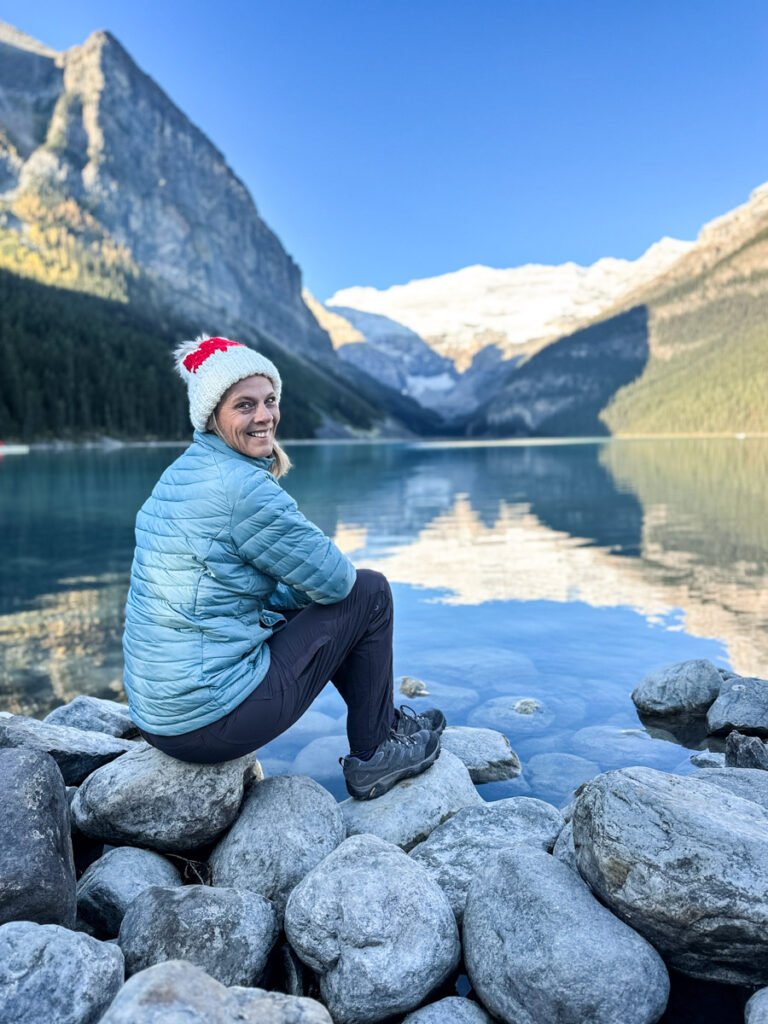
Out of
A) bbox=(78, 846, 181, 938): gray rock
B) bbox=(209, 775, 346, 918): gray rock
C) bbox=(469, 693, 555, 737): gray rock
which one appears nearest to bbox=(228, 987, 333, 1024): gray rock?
bbox=(209, 775, 346, 918): gray rock

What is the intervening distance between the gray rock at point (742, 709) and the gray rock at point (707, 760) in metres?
0.53

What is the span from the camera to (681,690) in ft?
23.7

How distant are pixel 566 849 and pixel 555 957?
0.82m

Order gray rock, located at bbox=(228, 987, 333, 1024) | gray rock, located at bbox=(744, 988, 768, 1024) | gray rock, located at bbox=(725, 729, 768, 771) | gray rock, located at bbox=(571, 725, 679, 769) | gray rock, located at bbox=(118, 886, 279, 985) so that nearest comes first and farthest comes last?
gray rock, located at bbox=(228, 987, 333, 1024) < gray rock, located at bbox=(744, 988, 768, 1024) < gray rock, located at bbox=(118, 886, 279, 985) < gray rock, located at bbox=(725, 729, 768, 771) < gray rock, located at bbox=(571, 725, 679, 769)

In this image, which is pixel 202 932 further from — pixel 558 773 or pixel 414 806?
pixel 558 773

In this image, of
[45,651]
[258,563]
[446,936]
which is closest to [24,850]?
[258,563]

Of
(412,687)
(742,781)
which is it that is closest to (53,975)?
(742,781)

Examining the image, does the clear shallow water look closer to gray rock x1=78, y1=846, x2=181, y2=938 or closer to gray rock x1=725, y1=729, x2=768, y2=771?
gray rock x1=725, y1=729, x2=768, y2=771

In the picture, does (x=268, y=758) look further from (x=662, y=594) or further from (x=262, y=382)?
(x=662, y=594)

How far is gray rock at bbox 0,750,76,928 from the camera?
3.22 m

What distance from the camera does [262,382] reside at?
4082 mm

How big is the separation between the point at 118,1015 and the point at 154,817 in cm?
195

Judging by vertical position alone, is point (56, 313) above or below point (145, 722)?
above

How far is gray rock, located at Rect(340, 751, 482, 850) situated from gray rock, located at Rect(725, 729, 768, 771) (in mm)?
2154
